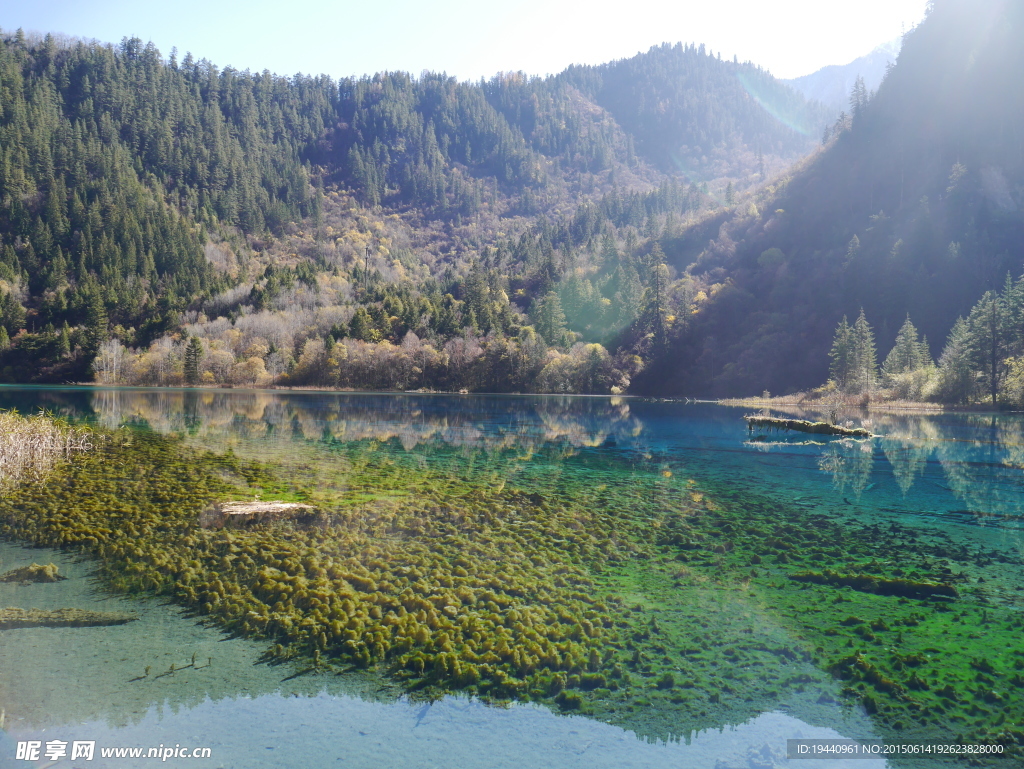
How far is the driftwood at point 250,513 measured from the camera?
16000 mm

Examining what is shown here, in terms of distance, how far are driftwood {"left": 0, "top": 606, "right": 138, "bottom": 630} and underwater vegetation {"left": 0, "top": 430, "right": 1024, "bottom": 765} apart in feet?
3.47

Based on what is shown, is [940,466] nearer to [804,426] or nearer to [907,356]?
[804,426]

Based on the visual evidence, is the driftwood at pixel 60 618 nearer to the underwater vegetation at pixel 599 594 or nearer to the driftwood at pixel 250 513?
the underwater vegetation at pixel 599 594

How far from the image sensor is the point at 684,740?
765cm

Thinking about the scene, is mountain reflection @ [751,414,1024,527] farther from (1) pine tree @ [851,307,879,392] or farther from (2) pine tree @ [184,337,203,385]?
(2) pine tree @ [184,337,203,385]

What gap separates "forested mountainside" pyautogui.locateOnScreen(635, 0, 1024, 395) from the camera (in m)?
105

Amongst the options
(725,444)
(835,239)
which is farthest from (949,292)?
(725,444)

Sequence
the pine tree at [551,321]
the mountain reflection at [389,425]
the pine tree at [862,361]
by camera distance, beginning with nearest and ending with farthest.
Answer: the mountain reflection at [389,425] → the pine tree at [862,361] → the pine tree at [551,321]

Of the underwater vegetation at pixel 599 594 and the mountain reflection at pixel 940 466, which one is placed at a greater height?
the underwater vegetation at pixel 599 594

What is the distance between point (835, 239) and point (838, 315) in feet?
81.0

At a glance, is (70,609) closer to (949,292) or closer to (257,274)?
(949,292)

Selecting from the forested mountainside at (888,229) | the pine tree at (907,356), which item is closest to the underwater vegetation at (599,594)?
the pine tree at (907,356)

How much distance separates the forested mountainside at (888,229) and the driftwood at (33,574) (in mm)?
107659

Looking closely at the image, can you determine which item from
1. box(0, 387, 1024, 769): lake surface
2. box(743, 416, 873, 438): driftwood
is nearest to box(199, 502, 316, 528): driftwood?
box(0, 387, 1024, 769): lake surface
